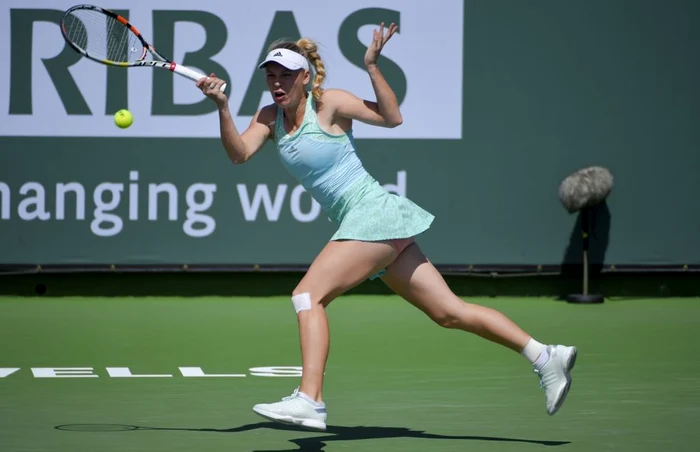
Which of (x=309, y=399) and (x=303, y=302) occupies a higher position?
(x=303, y=302)

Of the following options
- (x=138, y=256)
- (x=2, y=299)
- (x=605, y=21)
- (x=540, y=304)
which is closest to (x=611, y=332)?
(x=540, y=304)

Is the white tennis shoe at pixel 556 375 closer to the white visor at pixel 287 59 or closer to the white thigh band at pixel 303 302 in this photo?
the white thigh band at pixel 303 302

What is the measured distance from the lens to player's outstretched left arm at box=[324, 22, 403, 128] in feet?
17.7

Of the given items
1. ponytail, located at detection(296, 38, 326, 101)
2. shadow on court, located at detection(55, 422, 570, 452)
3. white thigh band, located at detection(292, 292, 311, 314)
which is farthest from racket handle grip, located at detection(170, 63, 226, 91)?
shadow on court, located at detection(55, 422, 570, 452)

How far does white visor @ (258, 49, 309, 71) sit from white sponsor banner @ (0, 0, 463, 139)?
5.18 meters

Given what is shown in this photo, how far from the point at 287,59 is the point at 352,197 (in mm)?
611

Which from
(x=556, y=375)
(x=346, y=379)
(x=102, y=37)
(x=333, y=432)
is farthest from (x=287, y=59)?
(x=346, y=379)

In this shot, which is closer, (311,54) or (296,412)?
(296,412)

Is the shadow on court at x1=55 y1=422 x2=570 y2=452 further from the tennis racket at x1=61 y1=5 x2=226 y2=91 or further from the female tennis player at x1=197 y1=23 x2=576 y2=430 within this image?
the tennis racket at x1=61 y1=5 x2=226 y2=91

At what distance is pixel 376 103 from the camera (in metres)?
5.54

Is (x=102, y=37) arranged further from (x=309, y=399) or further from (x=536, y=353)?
(x=536, y=353)

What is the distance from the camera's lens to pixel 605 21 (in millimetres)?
10992

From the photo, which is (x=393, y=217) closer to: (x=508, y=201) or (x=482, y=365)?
(x=482, y=365)

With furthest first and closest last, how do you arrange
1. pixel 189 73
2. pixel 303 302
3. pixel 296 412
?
pixel 189 73 → pixel 303 302 → pixel 296 412
